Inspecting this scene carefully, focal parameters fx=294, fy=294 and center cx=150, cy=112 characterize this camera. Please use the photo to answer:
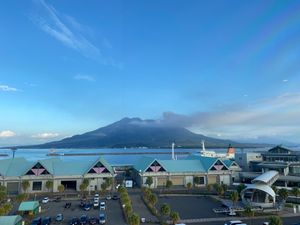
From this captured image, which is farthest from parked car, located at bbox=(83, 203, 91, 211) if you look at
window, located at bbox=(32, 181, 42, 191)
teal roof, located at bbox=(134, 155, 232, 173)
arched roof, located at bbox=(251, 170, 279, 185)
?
arched roof, located at bbox=(251, 170, 279, 185)

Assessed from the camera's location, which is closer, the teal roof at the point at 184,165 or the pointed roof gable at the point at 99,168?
the pointed roof gable at the point at 99,168

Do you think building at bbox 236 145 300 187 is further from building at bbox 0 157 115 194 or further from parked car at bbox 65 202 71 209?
parked car at bbox 65 202 71 209

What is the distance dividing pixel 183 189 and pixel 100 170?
47.0 ft

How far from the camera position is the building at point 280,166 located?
50531 millimetres

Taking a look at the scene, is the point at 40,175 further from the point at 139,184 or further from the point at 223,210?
the point at 223,210

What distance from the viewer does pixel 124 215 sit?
32.8 m

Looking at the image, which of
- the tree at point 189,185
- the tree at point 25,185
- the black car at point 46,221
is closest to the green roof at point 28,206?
the black car at point 46,221

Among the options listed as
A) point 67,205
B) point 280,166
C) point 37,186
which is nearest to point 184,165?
point 280,166

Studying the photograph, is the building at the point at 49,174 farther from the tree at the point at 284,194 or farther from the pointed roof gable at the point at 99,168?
the tree at the point at 284,194

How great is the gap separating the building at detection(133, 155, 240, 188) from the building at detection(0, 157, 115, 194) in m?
6.60

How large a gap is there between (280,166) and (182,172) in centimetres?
1806

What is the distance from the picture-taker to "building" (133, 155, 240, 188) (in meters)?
51.6

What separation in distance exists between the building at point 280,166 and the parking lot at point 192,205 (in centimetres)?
1596

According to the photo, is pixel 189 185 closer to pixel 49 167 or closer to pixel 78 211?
pixel 78 211
